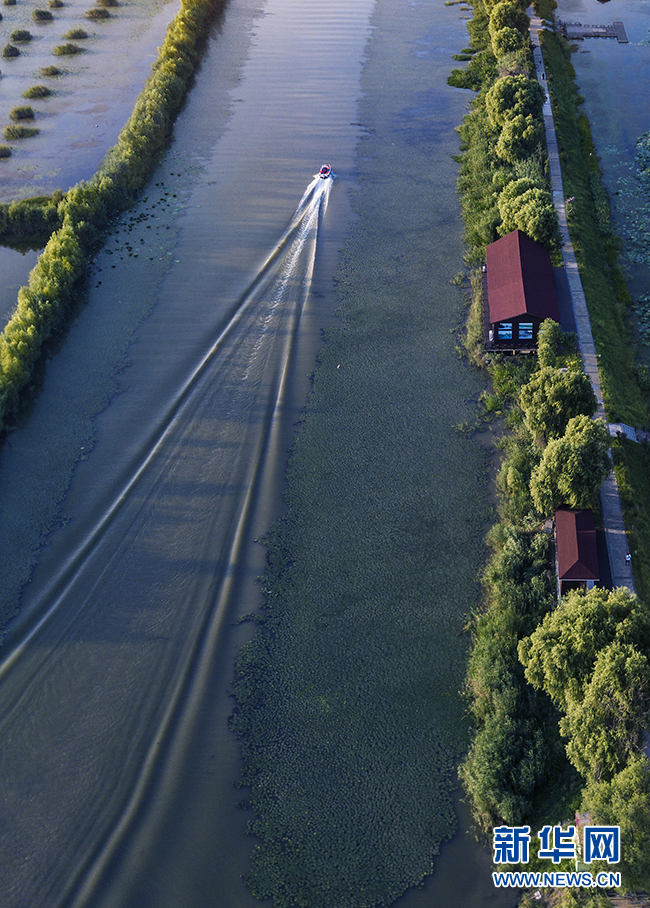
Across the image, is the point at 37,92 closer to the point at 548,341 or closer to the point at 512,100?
the point at 512,100

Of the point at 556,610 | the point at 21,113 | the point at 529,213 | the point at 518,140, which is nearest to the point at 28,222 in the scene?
the point at 21,113

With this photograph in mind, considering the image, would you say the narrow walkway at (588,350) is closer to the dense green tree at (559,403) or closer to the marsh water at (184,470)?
the dense green tree at (559,403)

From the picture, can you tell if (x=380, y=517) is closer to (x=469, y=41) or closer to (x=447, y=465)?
(x=447, y=465)

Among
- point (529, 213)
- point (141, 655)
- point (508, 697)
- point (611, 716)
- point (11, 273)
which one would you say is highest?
point (529, 213)

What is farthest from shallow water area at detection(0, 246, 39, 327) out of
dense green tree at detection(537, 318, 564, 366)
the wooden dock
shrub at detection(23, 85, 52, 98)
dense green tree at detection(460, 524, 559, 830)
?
the wooden dock

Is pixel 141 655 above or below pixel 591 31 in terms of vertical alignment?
below

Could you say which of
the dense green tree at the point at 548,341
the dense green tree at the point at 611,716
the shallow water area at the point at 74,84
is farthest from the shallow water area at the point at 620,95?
the shallow water area at the point at 74,84
